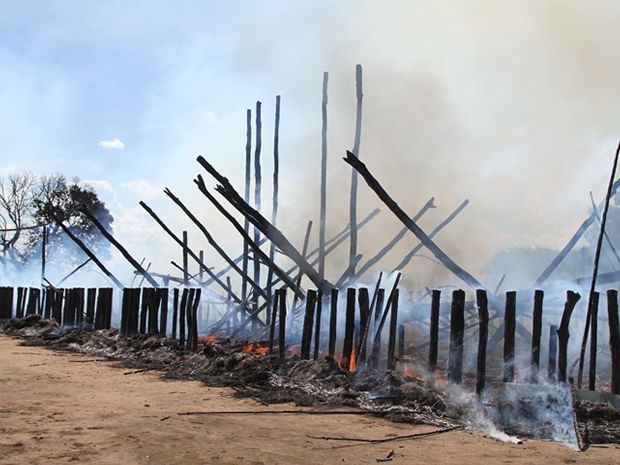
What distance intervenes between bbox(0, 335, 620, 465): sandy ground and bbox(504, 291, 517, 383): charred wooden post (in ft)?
5.41

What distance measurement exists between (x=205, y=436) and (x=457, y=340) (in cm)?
417

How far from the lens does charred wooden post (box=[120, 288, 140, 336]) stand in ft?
59.0

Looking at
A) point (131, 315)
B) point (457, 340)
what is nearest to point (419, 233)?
point (457, 340)

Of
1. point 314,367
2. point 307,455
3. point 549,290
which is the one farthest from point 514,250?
point 307,455

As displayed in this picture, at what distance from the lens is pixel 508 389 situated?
7.95 meters

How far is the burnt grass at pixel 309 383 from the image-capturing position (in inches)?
→ 309

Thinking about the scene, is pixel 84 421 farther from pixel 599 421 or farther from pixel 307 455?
pixel 599 421

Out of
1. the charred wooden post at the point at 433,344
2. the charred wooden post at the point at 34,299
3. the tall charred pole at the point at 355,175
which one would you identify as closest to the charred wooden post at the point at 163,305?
the tall charred pole at the point at 355,175

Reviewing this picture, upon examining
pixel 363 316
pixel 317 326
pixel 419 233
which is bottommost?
pixel 317 326

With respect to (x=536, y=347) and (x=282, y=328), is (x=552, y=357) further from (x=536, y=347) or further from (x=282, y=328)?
(x=282, y=328)

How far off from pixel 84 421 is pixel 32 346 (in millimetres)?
12851

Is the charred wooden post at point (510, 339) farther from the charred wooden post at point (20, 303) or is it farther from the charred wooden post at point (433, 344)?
the charred wooden post at point (20, 303)

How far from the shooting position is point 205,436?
686 centimetres

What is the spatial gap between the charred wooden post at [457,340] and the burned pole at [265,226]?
5446mm
